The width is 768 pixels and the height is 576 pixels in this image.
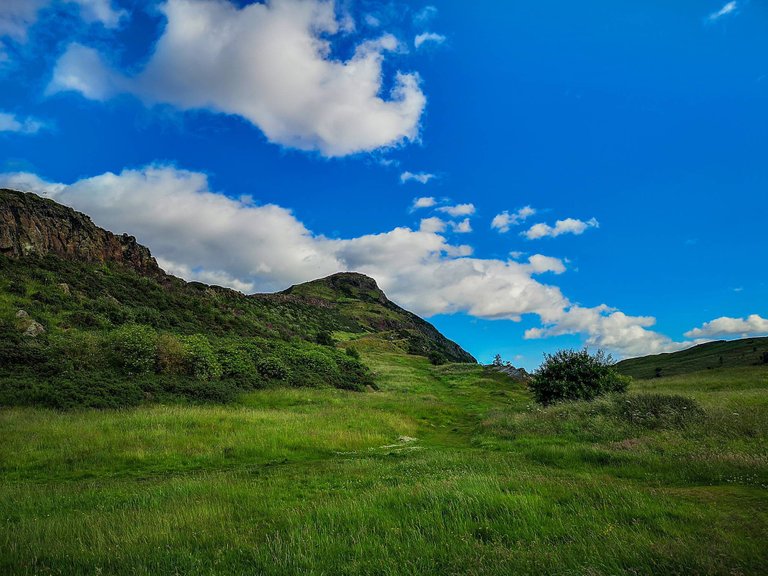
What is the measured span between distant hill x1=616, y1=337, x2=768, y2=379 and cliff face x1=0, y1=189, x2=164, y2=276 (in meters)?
104

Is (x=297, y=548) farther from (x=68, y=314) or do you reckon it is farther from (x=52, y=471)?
(x=68, y=314)

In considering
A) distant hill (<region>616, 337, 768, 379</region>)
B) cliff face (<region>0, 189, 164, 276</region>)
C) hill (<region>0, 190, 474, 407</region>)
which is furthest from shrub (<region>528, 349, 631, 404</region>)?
cliff face (<region>0, 189, 164, 276</region>)

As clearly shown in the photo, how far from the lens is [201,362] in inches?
1368

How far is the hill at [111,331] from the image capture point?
26562mm

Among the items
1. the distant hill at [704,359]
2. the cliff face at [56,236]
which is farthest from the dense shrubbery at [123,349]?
the distant hill at [704,359]

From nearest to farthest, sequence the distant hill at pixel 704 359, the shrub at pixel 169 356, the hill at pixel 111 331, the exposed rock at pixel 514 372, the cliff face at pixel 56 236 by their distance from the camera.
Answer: the hill at pixel 111 331, the shrub at pixel 169 356, the cliff face at pixel 56 236, the exposed rock at pixel 514 372, the distant hill at pixel 704 359

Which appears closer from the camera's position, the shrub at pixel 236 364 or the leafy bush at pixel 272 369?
the shrub at pixel 236 364

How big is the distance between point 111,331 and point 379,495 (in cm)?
3750

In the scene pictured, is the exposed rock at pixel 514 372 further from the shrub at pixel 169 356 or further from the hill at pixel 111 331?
the shrub at pixel 169 356

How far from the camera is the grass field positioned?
598 centimetres

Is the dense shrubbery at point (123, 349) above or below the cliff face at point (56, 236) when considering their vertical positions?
below

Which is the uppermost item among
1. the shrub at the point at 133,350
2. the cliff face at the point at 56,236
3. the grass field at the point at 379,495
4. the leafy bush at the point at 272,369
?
the cliff face at the point at 56,236

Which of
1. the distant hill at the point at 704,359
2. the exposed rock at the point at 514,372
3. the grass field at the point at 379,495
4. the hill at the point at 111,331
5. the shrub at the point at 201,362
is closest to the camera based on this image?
the grass field at the point at 379,495

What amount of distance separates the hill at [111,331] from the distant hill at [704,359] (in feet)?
222
